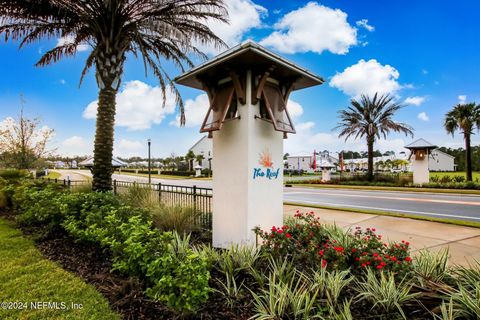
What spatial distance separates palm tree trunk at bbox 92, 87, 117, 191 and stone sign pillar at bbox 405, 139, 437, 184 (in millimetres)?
22945

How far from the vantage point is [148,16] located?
28.4ft

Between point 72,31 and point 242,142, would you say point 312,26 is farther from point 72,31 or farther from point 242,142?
point 72,31

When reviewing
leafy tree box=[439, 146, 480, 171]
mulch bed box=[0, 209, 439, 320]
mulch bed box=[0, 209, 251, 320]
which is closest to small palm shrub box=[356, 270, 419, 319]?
mulch bed box=[0, 209, 439, 320]

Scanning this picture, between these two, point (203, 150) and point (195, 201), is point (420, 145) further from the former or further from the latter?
point (203, 150)

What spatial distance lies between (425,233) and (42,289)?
7750 mm

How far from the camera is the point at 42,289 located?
3373 mm

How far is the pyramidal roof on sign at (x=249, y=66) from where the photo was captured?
4035mm

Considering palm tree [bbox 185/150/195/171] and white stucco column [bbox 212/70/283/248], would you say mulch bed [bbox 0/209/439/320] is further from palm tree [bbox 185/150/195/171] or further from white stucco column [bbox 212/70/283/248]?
palm tree [bbox 185/150/195/171]

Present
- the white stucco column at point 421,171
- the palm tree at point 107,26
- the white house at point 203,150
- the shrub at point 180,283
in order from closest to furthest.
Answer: the shrub at point 180,283 → the palm tree at point 107,26 → the white stucco column at point 421,171 → the white house at point 203,150

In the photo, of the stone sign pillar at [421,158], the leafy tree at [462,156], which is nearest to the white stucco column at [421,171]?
the stone sign pillar at [421,158]

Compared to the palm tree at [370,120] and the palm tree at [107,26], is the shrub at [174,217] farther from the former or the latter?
the palm tree at [370,120]

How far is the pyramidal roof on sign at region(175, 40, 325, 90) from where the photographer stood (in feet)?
13.2

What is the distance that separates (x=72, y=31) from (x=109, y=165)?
561 centimetres

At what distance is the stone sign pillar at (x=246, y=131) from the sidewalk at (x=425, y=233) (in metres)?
2.63
